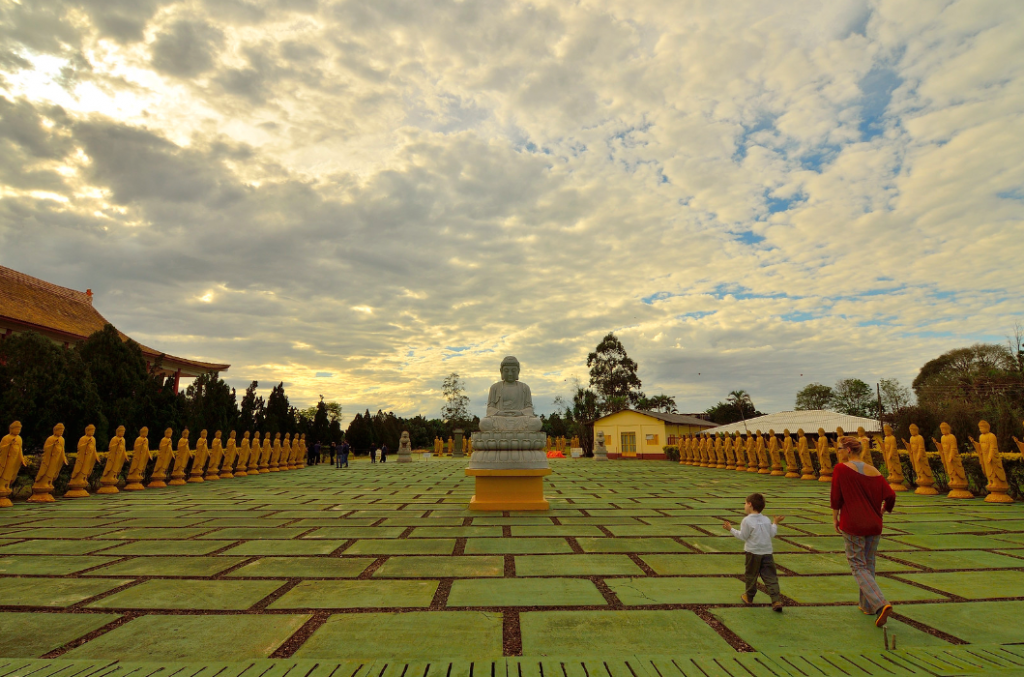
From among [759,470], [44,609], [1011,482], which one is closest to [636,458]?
[759,470]

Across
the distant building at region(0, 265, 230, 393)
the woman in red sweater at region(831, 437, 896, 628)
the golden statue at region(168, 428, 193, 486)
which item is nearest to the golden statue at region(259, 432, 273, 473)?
the distant building at region(0, 265, 230, 393)

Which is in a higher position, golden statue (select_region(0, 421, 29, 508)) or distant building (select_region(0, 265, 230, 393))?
distant building (select_region(0, 265, 230, 393))

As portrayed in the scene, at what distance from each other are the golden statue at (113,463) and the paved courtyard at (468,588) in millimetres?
3800

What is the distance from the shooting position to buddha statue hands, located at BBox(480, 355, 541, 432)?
8.95 metres

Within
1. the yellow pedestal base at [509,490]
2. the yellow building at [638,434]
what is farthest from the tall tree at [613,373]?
the yellow pedestal base at [509,490]

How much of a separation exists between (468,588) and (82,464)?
34.5ft

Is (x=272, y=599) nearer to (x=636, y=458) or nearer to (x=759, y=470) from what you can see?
(x=759, y=470)

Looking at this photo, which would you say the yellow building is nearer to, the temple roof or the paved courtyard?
the temple roof

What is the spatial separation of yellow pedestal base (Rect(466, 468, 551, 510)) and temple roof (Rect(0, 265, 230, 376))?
1315cm

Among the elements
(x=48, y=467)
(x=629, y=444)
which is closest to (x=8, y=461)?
(x=48, y=467)

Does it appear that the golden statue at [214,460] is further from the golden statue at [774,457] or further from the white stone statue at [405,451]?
the golden statue at [774,457]

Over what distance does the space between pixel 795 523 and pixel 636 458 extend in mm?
25777

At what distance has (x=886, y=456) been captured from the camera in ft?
36.1

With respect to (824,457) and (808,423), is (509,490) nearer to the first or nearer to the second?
(824,457)
